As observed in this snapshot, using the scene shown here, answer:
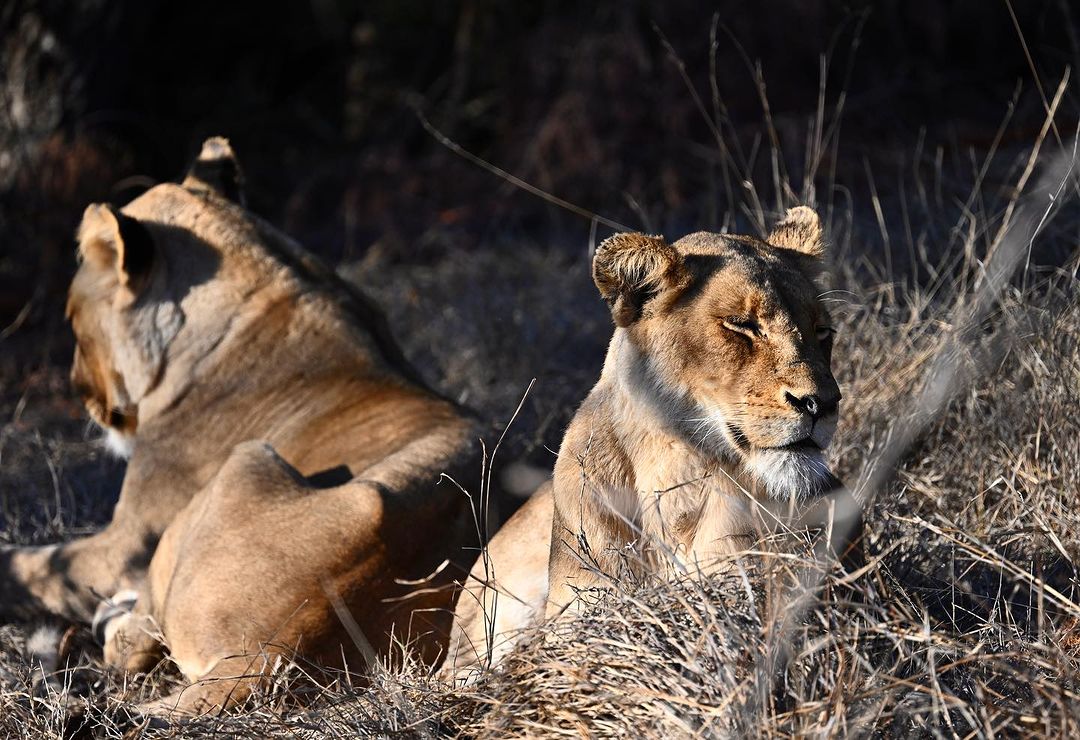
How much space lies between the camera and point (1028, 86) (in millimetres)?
8789

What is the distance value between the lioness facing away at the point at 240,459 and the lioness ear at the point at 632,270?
101cm

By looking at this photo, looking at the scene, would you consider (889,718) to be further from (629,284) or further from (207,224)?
(207,224)

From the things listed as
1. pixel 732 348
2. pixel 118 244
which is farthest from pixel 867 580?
pixel 118 244

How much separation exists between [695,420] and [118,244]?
2370mm

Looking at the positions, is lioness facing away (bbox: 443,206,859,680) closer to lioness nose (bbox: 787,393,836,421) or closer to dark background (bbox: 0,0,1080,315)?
lioness nose (bbox: 787,393,836,421)

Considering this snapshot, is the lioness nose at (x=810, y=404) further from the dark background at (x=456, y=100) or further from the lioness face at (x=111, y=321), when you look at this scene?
the dark background at (x=456, y=100)

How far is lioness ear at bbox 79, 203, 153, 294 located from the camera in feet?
14.8

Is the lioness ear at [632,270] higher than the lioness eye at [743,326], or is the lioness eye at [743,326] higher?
the lioness ear at [632,270]

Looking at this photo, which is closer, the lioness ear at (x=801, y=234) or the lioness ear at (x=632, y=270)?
the lioness ear at (x=632, y=270)

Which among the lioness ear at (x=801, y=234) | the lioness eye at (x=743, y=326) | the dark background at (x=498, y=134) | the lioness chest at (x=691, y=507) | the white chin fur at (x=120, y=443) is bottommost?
the dark background at (x=498, y=134)

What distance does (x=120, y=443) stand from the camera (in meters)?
4.83

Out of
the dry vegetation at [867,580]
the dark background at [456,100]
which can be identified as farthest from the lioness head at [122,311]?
the dark background at [456,100]

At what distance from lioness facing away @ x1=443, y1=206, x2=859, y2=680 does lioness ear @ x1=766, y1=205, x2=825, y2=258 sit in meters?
0.27

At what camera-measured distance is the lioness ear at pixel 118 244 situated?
4.52 m
